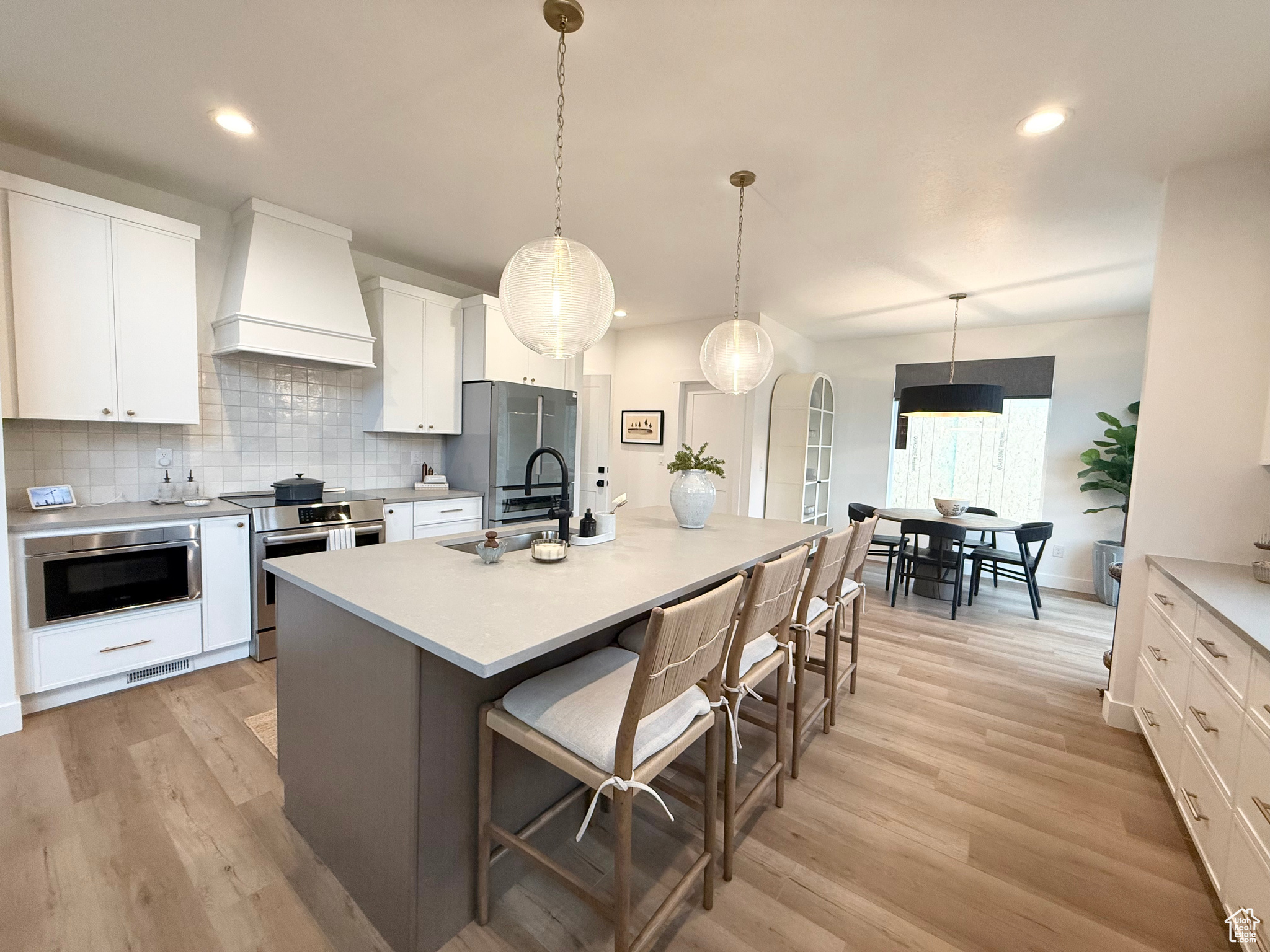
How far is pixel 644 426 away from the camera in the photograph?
586cm

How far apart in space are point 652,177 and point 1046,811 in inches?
124

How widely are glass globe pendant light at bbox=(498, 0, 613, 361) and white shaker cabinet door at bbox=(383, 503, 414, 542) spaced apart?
2148 mm

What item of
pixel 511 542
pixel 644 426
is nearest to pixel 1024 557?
pixel 644 426

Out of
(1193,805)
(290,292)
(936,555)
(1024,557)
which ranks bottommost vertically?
(1193,805)

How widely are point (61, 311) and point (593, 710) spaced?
3.16 m

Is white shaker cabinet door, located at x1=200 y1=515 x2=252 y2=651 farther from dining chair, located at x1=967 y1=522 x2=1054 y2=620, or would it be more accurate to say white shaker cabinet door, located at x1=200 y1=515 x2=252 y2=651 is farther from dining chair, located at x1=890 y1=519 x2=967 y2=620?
dining chair, located at x1=967 y1=522 x2=1054 y2=620

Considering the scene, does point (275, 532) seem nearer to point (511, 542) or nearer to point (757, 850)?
point (511, 542)

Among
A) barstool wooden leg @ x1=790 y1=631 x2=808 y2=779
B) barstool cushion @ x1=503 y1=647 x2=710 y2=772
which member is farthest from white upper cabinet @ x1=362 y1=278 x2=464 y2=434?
barstool wooden leg @ x1=790 y1=631 x2=808 y2=779

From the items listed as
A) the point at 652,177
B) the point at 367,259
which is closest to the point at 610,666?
the point at 652,177

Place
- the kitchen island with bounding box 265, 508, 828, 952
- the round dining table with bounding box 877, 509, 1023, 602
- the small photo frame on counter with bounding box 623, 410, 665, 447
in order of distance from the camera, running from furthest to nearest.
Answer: the small photo frame on counter with bounding box 623, 410, 665, 447, the round dining table with bounding box 877, 509, 1023, 602, the kitchen island with bounding box 265, 508, 828, 952

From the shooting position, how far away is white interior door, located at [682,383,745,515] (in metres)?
5.33

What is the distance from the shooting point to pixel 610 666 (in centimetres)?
154

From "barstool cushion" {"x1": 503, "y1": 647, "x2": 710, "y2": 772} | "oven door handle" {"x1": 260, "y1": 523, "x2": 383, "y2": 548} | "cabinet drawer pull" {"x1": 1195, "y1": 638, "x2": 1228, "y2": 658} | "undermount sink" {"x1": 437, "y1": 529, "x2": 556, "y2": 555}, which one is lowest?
"barstool cushion" {"x1": 503, "y1": 647, "x2": 710, "y2": 772}

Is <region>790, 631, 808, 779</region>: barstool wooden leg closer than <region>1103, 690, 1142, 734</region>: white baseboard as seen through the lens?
Yes
